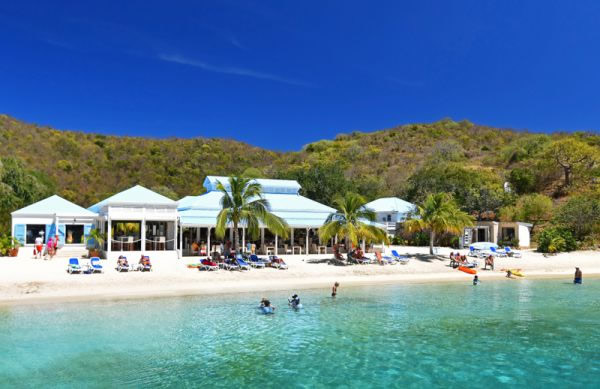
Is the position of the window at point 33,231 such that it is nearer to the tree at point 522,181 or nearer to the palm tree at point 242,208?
the palm tree at point 242,208

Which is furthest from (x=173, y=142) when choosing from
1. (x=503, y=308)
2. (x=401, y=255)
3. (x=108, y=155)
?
(x=503, y=308)

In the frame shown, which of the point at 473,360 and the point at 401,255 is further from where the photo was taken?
the point at 401,255

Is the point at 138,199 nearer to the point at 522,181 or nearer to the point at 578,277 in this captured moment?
the point at 578,277

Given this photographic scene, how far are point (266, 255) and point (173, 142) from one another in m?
53.6

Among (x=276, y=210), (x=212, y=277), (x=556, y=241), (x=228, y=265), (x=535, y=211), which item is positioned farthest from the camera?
(x=535, y=211)

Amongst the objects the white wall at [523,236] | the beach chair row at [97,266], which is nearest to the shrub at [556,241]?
the white wall at [523,236]

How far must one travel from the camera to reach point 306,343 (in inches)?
530

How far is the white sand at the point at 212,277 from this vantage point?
19484 mm

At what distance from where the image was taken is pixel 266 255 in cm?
2969

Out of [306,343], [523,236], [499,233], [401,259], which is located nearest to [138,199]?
[401,259]

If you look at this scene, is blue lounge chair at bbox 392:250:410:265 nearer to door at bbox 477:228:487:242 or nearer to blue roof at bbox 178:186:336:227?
blue roof at bbox 178:186:336:227

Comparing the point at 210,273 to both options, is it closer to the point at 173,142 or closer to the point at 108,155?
the point at 108,155

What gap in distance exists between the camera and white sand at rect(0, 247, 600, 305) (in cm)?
1948

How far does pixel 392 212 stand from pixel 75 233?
24579 millimetres
